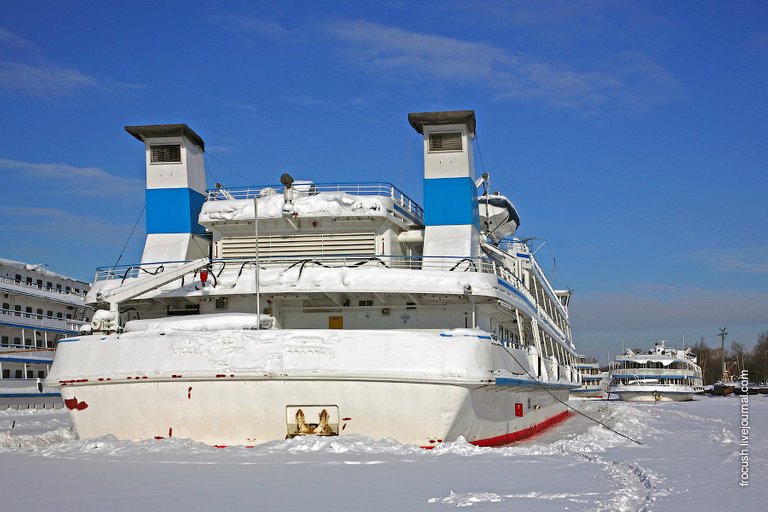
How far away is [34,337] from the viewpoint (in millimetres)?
48625

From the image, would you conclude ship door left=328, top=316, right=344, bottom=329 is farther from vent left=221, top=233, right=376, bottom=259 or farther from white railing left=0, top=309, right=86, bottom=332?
white railing left=0, top=309, right=86, bottom=332

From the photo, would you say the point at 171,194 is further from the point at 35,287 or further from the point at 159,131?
the point at 35,287

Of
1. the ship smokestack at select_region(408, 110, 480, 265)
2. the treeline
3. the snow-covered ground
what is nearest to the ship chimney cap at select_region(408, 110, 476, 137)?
the ship smokestack at select_region(408, 110, 480, 265)

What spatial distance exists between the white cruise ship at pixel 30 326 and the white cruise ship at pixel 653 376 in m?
43.4

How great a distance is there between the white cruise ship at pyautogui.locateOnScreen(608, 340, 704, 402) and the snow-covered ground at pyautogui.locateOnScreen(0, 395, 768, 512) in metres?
49.7

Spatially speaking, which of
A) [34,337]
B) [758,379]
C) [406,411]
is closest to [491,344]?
[406,411]

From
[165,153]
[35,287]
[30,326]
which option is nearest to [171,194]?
[165,153]

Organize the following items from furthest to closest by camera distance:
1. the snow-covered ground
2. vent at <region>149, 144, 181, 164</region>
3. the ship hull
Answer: vent at <region>149, 144, 181, 164</region> < the ship hull < the snow-covered ground

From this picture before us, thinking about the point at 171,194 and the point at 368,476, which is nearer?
the point at 368,476

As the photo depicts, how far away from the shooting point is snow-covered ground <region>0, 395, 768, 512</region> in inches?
376

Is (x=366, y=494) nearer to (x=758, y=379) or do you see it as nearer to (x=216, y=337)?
(x=216, y=337)

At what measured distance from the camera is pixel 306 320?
19062mm

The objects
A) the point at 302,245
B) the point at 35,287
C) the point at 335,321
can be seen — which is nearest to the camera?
the point at 335,321

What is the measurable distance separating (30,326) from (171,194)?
28767 millimetres
